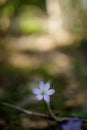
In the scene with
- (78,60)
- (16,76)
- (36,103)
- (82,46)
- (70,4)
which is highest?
(70,4)

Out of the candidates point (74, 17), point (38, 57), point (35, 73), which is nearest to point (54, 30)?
point (74, 17)

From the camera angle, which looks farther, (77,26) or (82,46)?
(77,26)

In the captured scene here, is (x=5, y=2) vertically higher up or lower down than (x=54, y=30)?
higher up

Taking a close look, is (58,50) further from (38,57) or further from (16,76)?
(16,76)

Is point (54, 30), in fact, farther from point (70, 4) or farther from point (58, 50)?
point (58, 50)

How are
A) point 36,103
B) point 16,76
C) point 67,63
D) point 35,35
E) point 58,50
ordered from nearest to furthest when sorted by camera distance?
point 36,103, point 16,76, point 67,63, point 58,50, point 35,35

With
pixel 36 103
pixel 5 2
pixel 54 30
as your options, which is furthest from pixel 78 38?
pixel 36 103

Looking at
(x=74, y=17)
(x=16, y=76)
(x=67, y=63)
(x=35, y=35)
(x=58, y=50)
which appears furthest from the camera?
(x=74, y=17)
